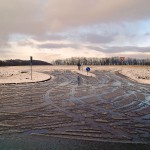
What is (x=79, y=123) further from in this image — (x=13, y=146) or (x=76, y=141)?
(x=13, y=146)

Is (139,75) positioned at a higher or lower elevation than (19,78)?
lower

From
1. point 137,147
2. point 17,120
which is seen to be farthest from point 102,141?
point 17,120

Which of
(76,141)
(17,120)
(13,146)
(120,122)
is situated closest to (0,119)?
(17,120)

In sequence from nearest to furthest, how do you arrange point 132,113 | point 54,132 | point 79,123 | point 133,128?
point 54,132 → point 133,128 → point 79,123 → point 132,113

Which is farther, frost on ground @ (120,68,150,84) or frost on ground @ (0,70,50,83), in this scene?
frost on ground @ (120,68,150,84)

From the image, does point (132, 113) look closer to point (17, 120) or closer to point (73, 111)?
point (73, 111)

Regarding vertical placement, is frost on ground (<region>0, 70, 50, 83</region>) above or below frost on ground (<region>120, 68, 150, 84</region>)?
above

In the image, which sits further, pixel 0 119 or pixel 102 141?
pixel 0 119

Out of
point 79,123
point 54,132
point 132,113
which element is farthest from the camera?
point 132,113

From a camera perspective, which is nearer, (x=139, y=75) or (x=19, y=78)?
(x=19, y=78)

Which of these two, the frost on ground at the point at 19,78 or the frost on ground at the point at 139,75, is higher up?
the frost on ground at the point at 19,78

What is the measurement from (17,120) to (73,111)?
2.79m

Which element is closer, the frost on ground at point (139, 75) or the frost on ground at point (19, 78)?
the frost on ground at point (19, 78)

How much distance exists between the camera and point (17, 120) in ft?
30.4
